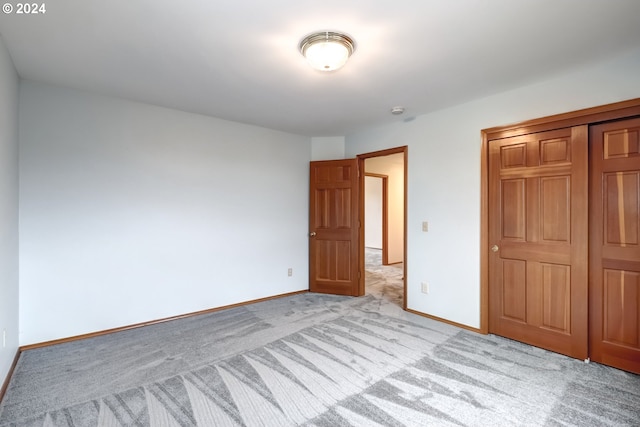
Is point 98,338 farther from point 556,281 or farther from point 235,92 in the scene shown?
point 556,281

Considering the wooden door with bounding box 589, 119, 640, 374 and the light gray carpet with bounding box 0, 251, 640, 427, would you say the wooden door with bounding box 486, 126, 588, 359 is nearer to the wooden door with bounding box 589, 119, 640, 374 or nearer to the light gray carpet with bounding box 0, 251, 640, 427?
the wooden door with bounding box 589, 119, 640, 374

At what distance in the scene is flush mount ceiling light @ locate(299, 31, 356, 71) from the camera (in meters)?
1.96

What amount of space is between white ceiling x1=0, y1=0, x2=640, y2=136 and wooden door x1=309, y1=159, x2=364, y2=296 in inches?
58.1

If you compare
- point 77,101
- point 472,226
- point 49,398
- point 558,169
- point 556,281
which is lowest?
point 49,398

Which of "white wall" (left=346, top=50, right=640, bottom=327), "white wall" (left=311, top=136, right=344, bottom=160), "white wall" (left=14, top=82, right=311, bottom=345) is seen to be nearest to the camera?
"white wall" (left=346, top=50, right=640, bottom=327)

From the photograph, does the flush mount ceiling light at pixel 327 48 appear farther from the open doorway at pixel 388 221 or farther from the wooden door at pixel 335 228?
the open doorway at pixel 388 221

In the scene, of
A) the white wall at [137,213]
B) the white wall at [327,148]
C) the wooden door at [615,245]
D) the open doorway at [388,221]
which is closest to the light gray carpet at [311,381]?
the wooden door at [615,245]

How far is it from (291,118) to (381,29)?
199cm

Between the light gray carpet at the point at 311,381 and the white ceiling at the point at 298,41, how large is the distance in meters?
2.41

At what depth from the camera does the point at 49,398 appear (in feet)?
6.57

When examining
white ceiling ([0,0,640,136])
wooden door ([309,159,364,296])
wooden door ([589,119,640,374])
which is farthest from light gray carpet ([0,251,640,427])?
white ceiling ([0,0,640,136])

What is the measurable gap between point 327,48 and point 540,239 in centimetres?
251

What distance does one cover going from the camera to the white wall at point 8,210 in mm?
2061

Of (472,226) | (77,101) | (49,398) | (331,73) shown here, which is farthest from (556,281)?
(77,101)
